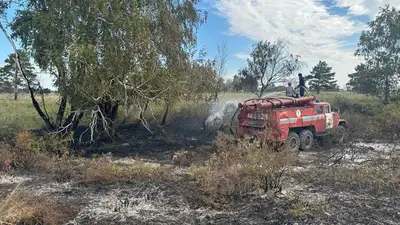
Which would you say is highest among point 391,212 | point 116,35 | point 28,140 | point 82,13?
point 82,13

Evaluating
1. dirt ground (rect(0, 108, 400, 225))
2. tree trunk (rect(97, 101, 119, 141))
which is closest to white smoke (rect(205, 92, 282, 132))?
tree trunk (rect(97, 101, 119, 141))

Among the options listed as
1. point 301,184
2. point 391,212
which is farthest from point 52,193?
point 391,212

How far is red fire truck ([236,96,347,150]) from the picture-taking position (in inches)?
466

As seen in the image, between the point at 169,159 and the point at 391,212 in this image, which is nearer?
the point at 391,212

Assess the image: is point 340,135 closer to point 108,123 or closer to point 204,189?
point 204,189

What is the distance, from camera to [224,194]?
720 cm

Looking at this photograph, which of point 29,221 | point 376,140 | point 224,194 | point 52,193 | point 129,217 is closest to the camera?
point 29,221

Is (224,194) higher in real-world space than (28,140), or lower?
lower

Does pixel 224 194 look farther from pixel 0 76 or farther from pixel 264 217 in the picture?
pixel 0 76

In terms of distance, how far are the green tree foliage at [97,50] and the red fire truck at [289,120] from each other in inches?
125

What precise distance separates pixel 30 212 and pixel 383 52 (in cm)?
2757

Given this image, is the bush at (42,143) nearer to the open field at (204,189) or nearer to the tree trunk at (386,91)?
the open field at (204,189)

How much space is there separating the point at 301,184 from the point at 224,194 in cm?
220

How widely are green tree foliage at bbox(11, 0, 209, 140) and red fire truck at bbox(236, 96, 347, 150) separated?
3183 millimetres
